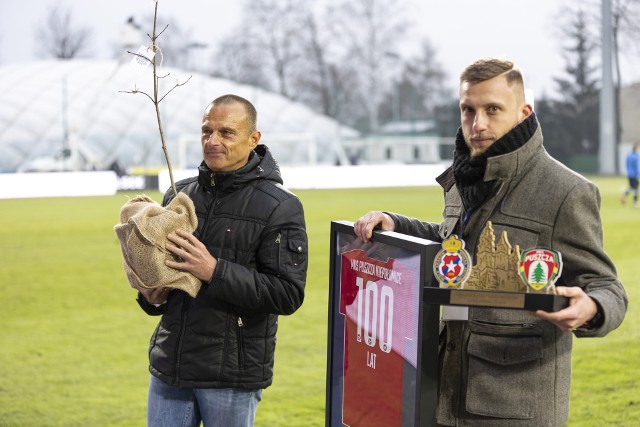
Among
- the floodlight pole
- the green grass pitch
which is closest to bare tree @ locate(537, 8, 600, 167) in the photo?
the floodlight pole

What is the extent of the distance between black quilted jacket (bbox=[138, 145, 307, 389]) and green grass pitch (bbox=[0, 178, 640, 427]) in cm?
40

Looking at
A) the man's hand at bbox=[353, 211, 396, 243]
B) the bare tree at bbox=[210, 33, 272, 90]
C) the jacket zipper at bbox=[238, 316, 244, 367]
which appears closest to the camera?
the man's hand at bbox=[353, 211, 396, 243]

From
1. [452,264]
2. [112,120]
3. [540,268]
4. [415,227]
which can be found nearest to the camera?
[540,268]

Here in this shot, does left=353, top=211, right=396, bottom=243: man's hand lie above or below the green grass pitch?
above

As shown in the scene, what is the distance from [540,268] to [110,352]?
696cm

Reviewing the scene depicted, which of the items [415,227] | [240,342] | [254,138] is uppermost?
[254,138]

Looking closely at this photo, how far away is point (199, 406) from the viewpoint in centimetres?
362

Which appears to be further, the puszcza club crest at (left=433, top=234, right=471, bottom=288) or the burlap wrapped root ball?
the burlap wrapped root ball

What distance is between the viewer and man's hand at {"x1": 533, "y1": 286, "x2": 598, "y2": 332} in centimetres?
246

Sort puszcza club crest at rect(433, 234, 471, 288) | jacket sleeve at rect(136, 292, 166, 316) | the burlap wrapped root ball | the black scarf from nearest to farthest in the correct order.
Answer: puszcza club crest at rect(433, 234, 471, 288) < the black scarf < the burlap wrapped root ball < jacket sleeve at rect(136, 292, 166, 316)

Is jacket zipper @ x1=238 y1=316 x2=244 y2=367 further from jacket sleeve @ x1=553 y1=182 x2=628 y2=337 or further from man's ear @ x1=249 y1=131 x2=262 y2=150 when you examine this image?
jacket sleeve @ x1=553 y1=182 x2=628 y2=337

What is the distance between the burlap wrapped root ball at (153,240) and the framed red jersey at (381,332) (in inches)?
21.8

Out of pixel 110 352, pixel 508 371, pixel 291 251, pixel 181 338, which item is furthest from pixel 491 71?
pixel 110 352

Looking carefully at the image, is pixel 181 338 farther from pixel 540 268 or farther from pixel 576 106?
pixel 576 106
